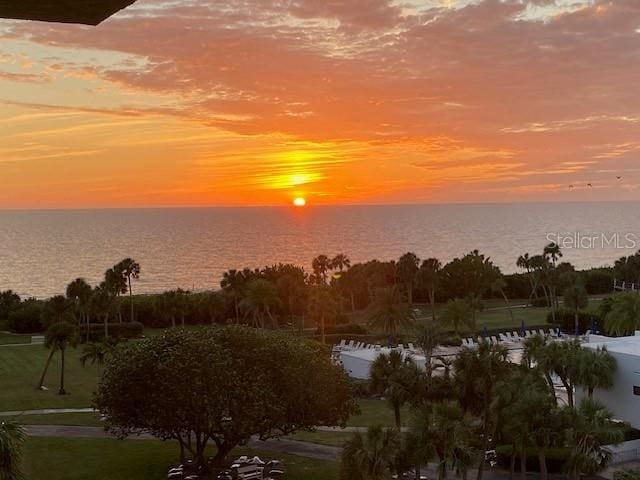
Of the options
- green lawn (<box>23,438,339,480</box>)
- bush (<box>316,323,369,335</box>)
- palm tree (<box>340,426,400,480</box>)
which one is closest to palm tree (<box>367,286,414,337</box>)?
bush (<box>316,323,369,335</box>)

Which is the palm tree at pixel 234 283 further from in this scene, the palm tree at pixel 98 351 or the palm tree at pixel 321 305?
the palm tree at pixel 98 351

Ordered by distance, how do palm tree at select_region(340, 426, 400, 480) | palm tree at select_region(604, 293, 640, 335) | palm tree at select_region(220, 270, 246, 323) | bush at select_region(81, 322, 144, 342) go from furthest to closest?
palm tree at select_region(220, 270, 246, 323) < bush at select_region(81, 322, 144, 342) < palm tree at select_region(604, 293, 640, 335) < palm tree at select_region(340, 426, 400, 480)

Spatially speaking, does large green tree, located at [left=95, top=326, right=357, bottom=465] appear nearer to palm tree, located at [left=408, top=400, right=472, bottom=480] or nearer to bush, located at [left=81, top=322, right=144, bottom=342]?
palm tree, located at [left=408, top=400, right=472, bottom=480]

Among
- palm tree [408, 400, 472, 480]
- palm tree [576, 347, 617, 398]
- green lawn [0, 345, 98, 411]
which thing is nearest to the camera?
palm tree [408, 400, 472, 480]

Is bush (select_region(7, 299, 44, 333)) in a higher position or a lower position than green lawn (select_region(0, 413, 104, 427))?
higher

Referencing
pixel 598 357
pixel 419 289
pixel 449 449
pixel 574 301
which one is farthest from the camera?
pixel 419 289

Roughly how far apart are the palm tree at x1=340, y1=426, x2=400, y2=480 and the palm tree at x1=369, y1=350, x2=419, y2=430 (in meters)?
8.65

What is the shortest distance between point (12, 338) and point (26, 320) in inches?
137

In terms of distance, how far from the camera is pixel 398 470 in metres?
28.5

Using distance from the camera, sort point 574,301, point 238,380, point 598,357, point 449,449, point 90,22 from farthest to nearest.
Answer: point 574,301 < point 598,357 < point 238,380 < point 449,449 < point 90,22

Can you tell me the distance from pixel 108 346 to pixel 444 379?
29.8m

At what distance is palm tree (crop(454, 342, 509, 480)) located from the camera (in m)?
31.3

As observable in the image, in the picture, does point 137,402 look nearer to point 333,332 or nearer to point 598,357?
point 598,357

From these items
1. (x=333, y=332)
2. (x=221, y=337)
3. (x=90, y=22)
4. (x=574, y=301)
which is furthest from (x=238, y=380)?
(x=574, y=301)
